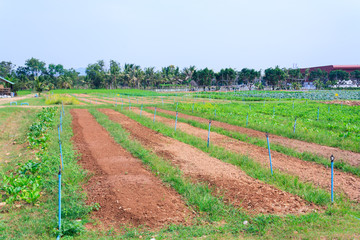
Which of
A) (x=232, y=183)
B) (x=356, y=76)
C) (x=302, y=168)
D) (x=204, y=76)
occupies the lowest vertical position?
(x=302, y=168)

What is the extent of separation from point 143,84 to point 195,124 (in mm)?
92387

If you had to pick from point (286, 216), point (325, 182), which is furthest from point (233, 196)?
point (325, 182)

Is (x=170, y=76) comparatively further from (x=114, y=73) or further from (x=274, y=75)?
(x=274, y=75)

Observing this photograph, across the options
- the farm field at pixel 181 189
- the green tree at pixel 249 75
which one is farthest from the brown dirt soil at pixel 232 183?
the green tree at pixel 249 75

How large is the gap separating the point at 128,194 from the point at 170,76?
10218 cm

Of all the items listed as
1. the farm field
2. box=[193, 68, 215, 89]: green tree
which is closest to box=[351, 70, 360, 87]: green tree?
box=[193, 68, 215, 89]: green tree

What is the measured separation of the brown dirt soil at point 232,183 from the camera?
668 cm

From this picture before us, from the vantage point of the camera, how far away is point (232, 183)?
8039mm

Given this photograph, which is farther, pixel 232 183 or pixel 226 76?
pixel 226 76

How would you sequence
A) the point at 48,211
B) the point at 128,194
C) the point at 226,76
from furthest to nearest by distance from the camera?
the point at 226,76 < the point at 128,194 < the point at 48,211

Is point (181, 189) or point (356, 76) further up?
point (356, 76)

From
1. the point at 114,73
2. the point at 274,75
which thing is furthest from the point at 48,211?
the point at 274,75

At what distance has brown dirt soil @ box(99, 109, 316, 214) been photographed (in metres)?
6.68

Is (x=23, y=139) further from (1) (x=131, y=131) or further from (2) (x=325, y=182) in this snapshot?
(2) (x=325, y=182)
